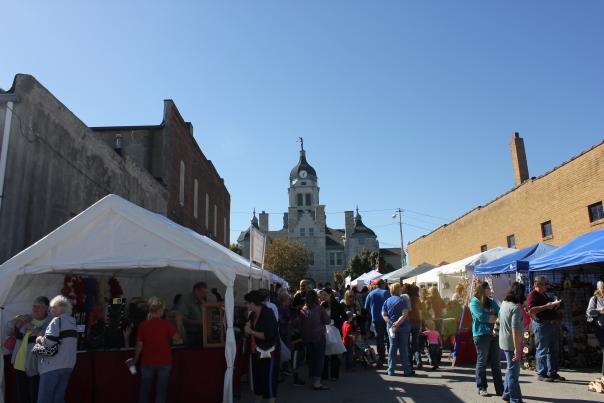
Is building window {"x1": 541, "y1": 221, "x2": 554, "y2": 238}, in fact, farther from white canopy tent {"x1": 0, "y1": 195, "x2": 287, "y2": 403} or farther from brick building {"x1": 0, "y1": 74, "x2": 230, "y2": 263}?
white canopy tent {"x1": 0, "y1": 195, "x2": 287, "y2": 403}

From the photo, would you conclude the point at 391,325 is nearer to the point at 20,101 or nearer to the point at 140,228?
the point at 140,228

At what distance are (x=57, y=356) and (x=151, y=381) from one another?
1.17 meters

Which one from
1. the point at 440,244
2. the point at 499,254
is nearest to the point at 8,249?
the point at 499,254

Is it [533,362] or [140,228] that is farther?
[533,362]

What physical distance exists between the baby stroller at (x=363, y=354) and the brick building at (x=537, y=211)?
1108cm

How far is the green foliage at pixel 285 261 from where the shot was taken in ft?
185

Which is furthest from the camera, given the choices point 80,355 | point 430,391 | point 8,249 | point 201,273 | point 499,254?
point 499,254

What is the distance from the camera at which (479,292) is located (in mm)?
7418

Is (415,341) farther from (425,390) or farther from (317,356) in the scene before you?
(317,356)

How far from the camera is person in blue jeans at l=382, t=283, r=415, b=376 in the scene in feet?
30.1

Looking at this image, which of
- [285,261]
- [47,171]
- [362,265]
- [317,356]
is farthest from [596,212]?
[362,265]

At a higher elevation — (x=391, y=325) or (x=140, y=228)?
(x=140, y=228)

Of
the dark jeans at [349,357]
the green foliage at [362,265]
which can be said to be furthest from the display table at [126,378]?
the green foliage at [362,265]

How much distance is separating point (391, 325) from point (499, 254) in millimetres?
5890
